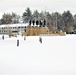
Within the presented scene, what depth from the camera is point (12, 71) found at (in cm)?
995

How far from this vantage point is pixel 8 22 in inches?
6467

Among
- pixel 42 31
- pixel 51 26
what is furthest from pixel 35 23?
pixel 51 26

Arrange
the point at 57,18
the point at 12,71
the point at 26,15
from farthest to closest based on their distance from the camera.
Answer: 1. the point at 26,15
2. the point at 57,18
3. the point at 12,71

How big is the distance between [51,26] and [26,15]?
25322 mm

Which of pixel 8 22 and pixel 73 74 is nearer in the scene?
pixel 73 74

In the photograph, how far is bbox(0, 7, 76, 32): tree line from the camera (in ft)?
454

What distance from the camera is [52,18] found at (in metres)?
154

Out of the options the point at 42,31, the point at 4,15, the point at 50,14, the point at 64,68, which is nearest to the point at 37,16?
the point at 50,14

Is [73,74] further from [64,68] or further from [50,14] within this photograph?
[50,14]

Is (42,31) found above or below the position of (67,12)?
below

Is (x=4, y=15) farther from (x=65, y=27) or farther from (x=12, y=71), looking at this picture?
(x=12, y=71)

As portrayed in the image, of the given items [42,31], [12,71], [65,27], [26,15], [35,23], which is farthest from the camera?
[26,15]

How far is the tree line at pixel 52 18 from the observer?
138m

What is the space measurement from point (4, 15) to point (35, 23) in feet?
227
